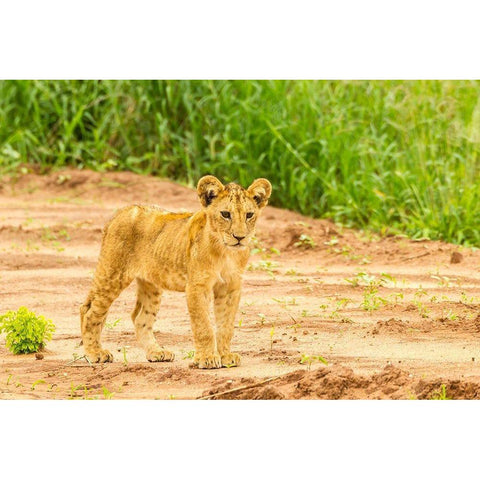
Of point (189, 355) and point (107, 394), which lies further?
point (189, 355)

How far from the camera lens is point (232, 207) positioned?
6.02 meters

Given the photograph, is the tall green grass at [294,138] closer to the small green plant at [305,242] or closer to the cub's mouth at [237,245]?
the small green plant at [305,242]

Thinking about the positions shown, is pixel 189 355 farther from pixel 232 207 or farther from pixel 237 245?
pixel 232 207

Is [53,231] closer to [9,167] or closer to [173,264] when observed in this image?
[9,167]

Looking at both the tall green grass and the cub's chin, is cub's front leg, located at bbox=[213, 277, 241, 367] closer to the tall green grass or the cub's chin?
the cub's chin

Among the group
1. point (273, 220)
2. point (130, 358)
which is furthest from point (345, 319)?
point (273, 220)

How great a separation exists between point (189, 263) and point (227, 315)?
15.4 inches

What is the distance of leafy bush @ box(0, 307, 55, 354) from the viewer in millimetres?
6711

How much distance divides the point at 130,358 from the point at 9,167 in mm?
6509

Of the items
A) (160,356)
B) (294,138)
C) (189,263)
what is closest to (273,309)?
(160,356)

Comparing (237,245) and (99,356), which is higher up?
(237,245)

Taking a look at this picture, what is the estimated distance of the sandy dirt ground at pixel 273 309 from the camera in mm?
5816

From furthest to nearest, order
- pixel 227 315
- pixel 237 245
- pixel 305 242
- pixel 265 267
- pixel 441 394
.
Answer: pixel 305 242, pixel 265 267, pixel 227 315, pixel 237 245, pixel 441 394

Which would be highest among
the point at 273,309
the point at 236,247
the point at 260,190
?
the point at 260,190
